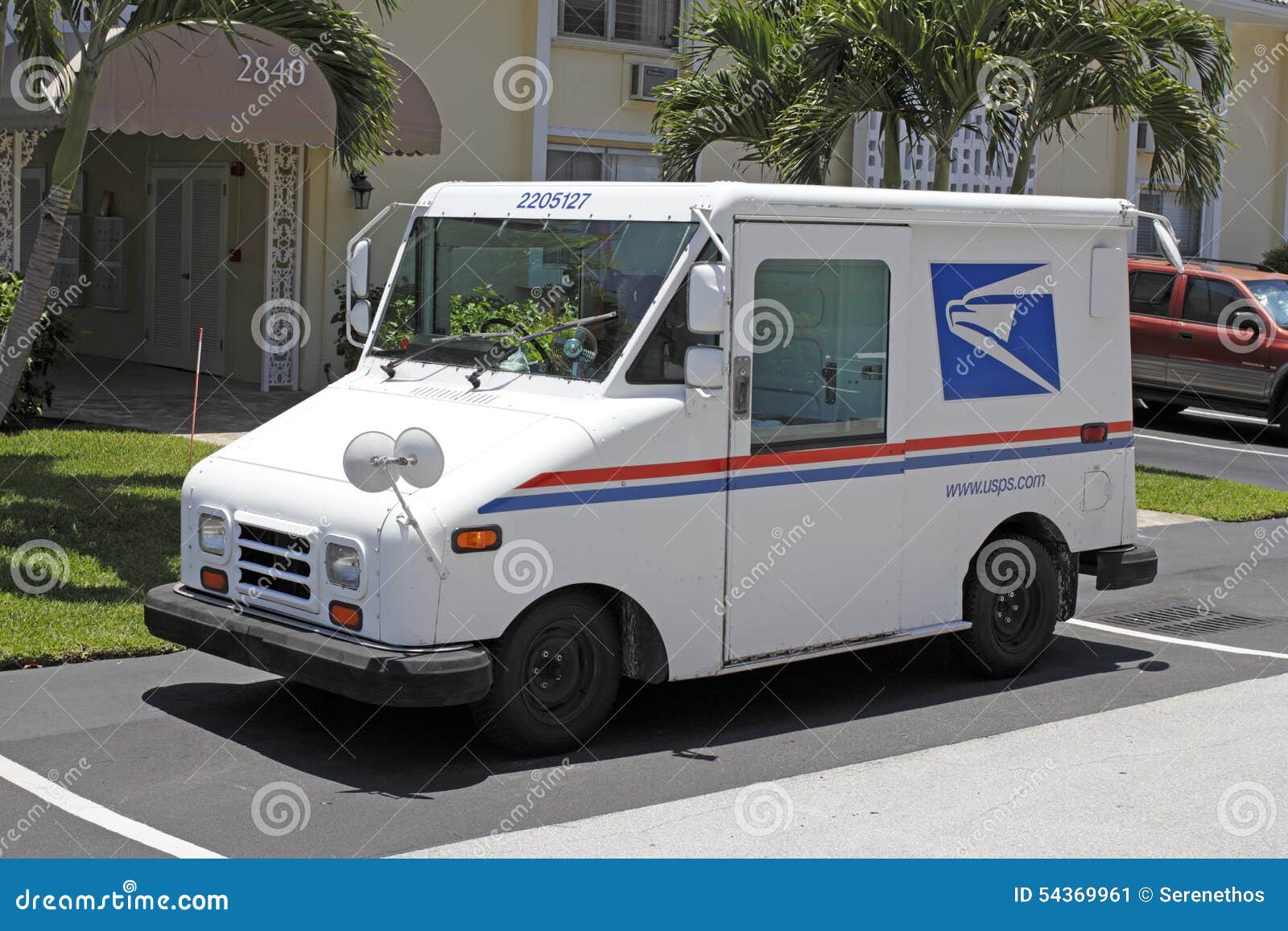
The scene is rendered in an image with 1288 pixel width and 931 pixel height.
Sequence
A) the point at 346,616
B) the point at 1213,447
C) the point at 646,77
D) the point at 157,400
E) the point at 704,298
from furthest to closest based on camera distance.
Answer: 1. the point at 646,77
2. the point at 1213,447
3. the point at 157,400
4. the point at 704,298
5. the point at 346,616

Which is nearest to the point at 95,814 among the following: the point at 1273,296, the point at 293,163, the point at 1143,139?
the point at 293,163

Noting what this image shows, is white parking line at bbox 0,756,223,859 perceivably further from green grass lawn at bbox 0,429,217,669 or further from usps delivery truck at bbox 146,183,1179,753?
green grass lawn at bbox 0,429,217,669

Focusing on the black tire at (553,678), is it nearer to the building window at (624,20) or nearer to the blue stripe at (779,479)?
the blue stripe at (779,479)

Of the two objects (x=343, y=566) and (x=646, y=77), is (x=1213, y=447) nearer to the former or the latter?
(x=646, y=77)

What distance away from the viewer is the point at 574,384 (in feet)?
22.7

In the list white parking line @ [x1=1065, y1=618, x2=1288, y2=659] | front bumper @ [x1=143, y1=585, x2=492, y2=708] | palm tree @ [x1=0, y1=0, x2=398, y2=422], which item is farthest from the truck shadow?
palm tree @ [x1=0, y1=0, x2=398, y2=422]

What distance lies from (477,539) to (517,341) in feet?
4.19

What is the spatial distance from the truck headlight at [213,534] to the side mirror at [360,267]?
56.9 inches

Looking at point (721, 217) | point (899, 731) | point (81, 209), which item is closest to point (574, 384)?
point (721, 217)

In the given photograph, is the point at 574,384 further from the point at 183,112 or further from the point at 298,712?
the point at 183,112

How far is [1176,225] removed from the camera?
28.9 m

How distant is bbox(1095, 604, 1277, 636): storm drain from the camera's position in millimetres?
9808

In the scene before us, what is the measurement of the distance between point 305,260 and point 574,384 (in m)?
11.4

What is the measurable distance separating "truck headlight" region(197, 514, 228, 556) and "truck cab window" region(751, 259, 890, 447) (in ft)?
7.62
